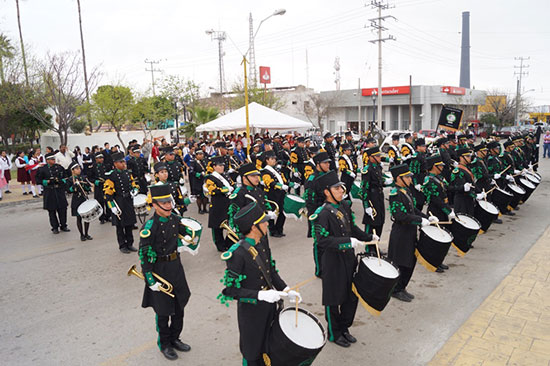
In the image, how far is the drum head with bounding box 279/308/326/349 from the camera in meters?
3.90

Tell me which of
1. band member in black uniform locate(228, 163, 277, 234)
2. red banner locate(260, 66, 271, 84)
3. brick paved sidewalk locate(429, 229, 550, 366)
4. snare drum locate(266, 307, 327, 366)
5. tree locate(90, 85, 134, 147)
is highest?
red banner locate(260, 66, 271, 84)

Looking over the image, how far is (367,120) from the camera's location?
202ft

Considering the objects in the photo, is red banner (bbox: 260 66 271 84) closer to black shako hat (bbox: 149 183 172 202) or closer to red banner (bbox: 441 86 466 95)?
black shako hat (bbox: 149 183 172 202)

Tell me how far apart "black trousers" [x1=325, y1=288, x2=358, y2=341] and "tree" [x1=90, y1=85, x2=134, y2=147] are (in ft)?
72.3

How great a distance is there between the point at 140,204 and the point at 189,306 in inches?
170

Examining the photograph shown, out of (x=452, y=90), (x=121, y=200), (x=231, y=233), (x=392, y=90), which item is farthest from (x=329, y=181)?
(x=452, y=90)

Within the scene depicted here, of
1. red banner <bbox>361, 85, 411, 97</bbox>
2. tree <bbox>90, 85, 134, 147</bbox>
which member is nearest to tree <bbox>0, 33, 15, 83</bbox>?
tree <bbox>90, 85, 134, 147</bbox>

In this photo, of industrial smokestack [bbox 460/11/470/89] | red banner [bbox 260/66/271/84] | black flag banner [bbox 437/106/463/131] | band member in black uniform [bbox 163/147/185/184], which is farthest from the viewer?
industrial smokestack [bbox 460/11/470/89]

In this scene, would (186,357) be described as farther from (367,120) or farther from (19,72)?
(367,120)

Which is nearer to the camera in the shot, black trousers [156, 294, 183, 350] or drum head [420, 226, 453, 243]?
black trousers [156, 294, 183, 350]

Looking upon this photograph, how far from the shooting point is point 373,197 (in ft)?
27.2

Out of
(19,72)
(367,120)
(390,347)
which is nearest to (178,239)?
(390,347)

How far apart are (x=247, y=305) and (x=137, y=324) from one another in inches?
107

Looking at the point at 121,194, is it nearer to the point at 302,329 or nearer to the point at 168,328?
the point at 168,328
